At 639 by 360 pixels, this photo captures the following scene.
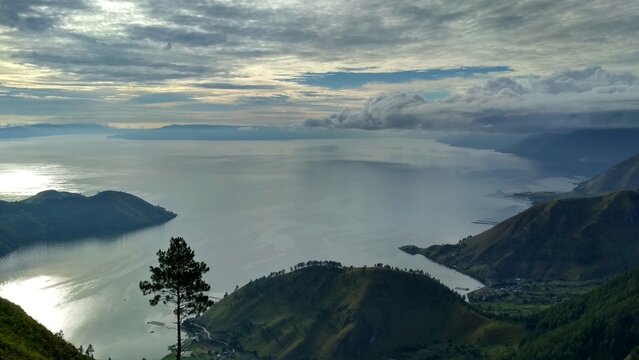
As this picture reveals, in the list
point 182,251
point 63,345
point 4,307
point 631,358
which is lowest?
point 631,358

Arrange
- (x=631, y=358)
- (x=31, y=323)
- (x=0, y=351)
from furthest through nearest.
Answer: (x=631, y=358)
(x=31, y=323)
(x=0, y=351)

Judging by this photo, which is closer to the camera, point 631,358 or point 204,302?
point 204,302

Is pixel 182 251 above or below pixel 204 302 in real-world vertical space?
above

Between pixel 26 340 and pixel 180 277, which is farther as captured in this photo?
pixel 180 277

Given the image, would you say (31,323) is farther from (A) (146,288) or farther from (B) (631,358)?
(B) (631,358)

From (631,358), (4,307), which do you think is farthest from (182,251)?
(631,358)

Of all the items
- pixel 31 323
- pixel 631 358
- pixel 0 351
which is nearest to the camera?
pixel 0 351

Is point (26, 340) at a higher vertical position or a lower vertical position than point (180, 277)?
lower

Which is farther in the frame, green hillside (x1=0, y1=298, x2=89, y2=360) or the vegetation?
the vegetation

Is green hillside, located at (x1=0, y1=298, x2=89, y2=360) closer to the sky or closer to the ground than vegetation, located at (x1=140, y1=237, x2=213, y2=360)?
closer to the ground
